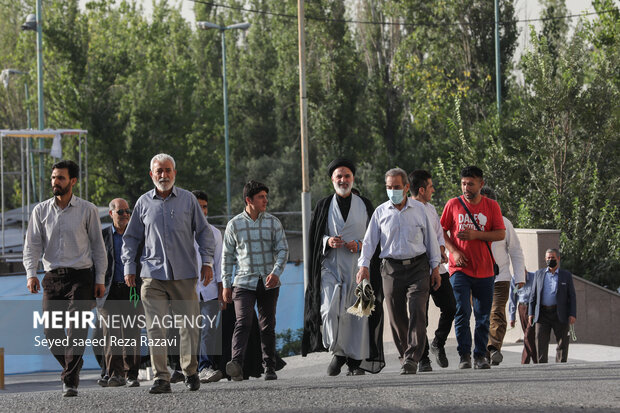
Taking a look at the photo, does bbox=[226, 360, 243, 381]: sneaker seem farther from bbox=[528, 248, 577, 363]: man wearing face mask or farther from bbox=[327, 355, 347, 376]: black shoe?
bbox=[528, 248, 577, 363]: man wearing face mask

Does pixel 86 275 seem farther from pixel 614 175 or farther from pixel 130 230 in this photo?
pixel 614 175

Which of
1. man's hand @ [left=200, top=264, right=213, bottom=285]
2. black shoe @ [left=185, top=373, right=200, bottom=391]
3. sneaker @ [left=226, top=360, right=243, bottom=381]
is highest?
man's hand @ [left=200, top=264, right=213, bottom=285]

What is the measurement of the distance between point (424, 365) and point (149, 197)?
10.7 ft

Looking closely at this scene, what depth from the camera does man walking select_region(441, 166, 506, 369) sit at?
1029 centimetres

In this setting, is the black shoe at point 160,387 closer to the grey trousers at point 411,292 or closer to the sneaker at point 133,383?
the sneaker at point 133,383

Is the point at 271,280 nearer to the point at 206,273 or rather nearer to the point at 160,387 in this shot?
the point at 206,273

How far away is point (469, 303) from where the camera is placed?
406 inches

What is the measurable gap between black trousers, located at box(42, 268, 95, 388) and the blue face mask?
268 centimetres

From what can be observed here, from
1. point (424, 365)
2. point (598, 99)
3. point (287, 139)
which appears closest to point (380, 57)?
point (287, 139)

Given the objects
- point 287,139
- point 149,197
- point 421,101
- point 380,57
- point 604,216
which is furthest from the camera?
point 287,139

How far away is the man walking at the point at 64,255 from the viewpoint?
29.1 feet

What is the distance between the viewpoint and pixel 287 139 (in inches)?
2251

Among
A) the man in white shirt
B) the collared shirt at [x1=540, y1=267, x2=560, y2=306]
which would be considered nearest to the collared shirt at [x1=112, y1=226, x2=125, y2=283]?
the man in white shirt

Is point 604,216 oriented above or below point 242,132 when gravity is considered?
below
